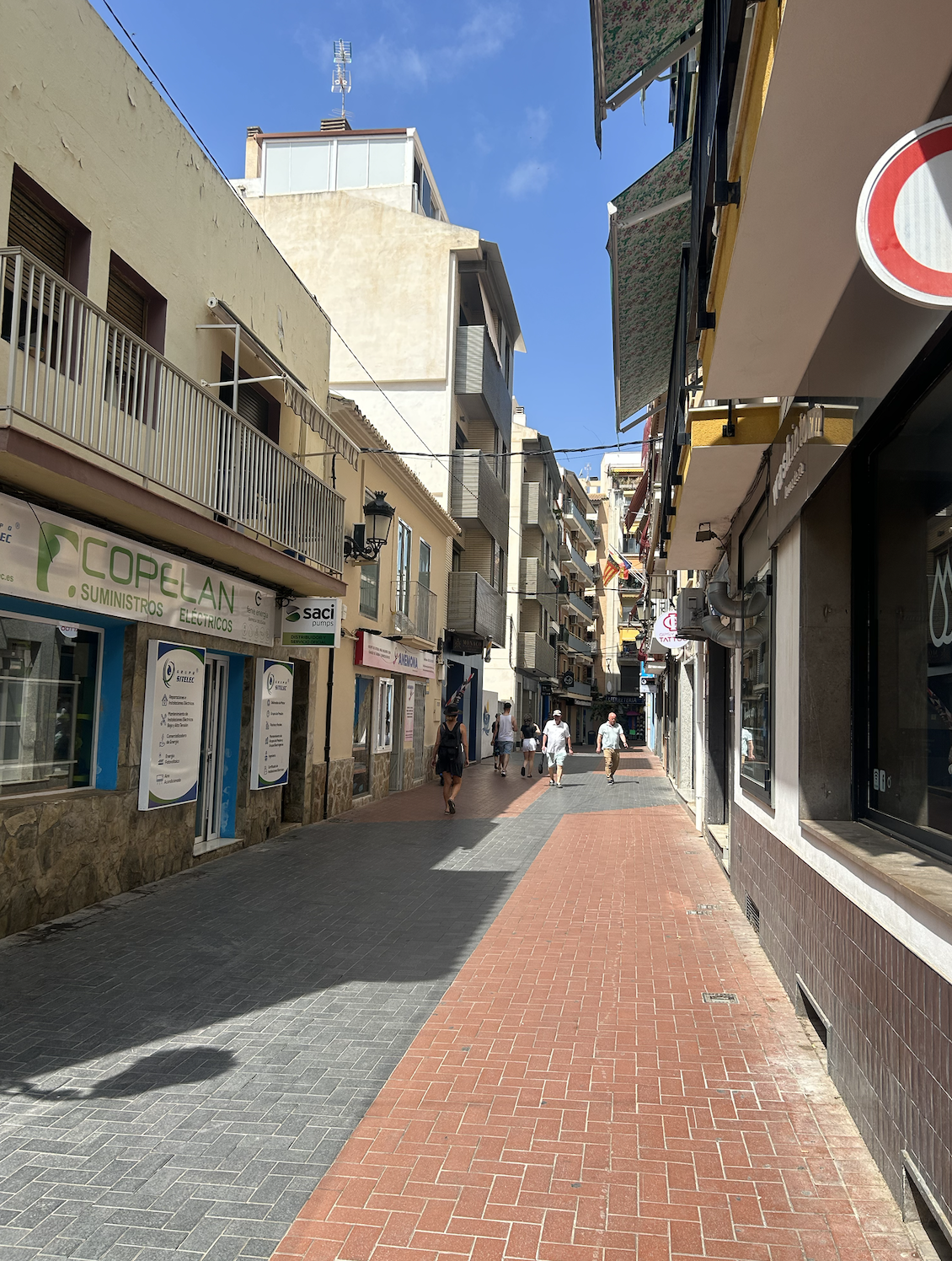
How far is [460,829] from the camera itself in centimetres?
1373

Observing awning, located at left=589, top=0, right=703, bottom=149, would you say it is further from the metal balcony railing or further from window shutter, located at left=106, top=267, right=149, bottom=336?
the metal balcony railing

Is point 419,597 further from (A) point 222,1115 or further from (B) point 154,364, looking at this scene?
(A) point 222,1115

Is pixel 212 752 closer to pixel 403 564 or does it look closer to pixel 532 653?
pixel 403 564

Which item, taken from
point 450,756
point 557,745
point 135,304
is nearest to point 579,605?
point 557,745

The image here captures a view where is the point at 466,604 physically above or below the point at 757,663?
above

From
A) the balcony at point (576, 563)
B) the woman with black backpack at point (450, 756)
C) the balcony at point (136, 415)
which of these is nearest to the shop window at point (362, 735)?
the woman with black backpack at point (450, 756)

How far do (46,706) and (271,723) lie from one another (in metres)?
4.37

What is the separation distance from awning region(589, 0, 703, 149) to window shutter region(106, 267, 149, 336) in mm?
4894

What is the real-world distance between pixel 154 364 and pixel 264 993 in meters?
5.40

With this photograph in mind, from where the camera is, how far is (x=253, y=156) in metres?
26.6

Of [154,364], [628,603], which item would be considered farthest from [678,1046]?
[628,603]

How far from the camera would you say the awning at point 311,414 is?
10.7 m

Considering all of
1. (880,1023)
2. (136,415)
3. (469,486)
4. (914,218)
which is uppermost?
(469,486)

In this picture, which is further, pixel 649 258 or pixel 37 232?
pixel 649 258
